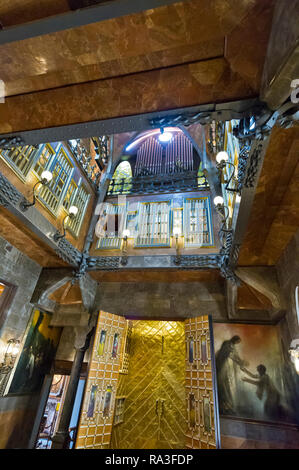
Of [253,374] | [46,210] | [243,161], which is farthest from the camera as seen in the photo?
[253,374]

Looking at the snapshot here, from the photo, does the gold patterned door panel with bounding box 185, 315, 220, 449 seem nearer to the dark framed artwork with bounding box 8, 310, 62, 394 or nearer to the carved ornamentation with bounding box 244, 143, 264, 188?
the carved ornamentation with bounding box 244, 143, 264, 188

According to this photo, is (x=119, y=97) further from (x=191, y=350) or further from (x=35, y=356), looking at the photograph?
(x=35, y=356)

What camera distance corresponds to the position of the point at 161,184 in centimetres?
920

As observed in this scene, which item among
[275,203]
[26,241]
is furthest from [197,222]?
[26,241]

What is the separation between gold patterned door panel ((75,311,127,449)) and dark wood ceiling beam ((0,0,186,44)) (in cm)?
641

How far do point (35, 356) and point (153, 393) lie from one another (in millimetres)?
4191

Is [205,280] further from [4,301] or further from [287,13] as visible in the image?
[287,13]

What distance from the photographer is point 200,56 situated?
8.24 ft

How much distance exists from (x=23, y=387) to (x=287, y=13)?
364 inches

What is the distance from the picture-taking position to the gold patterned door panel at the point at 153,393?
748cm

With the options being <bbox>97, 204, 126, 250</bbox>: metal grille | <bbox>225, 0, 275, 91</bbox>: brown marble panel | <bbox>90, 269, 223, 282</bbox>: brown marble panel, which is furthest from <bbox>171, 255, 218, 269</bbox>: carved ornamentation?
<bbox>225, 0, 275, 91</bbox>: brown marble panel

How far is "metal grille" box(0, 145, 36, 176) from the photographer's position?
504 cm

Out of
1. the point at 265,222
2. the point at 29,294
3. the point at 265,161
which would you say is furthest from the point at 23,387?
the point at 265,161

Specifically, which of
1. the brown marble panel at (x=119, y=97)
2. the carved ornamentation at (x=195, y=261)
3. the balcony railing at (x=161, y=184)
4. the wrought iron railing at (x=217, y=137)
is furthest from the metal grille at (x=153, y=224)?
the brown marble panel at (x=119, y=97)
